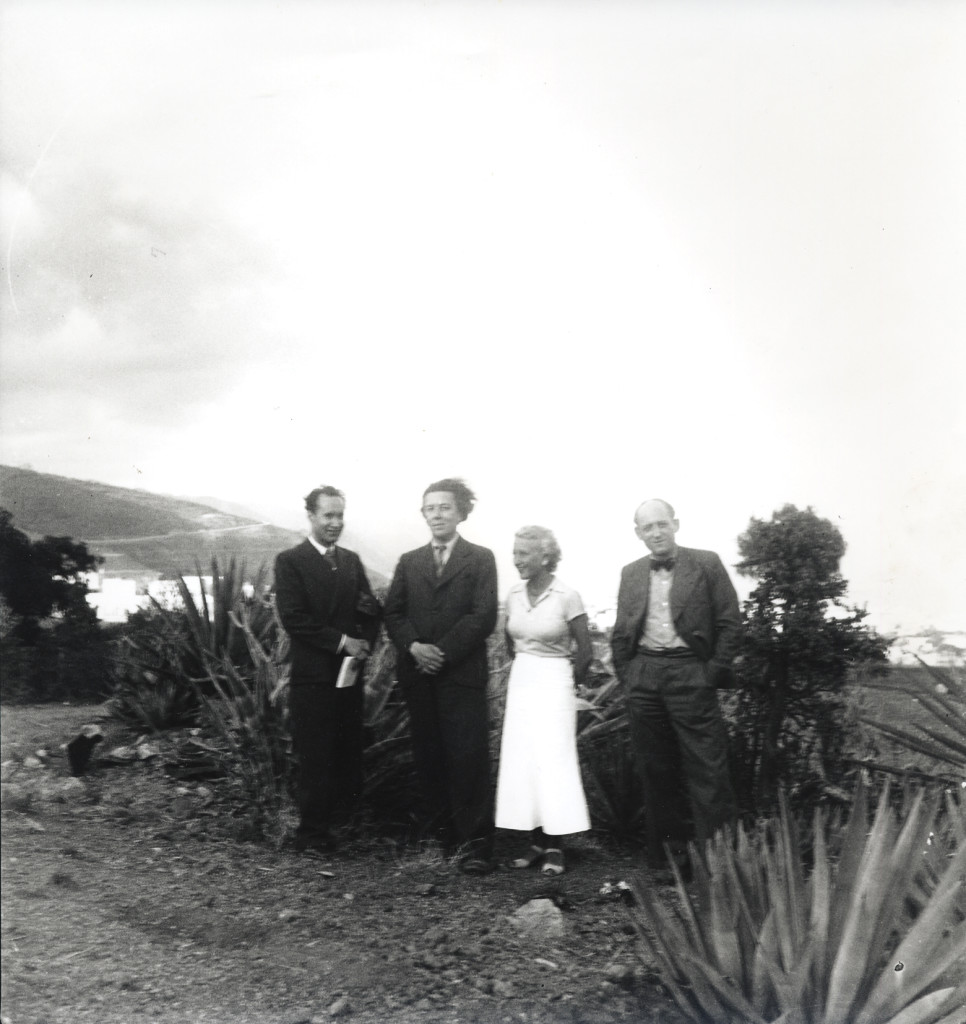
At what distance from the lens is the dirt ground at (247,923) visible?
3189mm

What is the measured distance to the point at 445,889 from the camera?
3.59m

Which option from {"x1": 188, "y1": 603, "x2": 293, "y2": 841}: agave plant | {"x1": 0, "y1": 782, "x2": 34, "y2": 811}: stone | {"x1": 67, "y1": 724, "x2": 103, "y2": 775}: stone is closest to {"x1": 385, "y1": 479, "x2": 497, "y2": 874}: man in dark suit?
{"x1": 188, "y1": 603, "x2": 293, "y2": 841}: agave plant

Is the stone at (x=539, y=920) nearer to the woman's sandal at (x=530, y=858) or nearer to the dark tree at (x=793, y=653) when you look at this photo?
the woman's sandal at (x=530, y=858)

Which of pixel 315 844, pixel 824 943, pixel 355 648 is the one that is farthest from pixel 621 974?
pixel 355 648

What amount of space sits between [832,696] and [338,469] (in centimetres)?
215

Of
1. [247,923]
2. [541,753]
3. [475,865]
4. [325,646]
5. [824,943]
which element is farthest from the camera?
[325,646]

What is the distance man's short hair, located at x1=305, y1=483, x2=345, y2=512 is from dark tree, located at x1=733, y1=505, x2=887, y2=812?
5.20 feet

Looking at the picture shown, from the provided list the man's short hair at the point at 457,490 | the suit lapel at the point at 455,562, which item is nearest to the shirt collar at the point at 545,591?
the suit lapel at the point at 455,562

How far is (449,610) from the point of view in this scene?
3824mm

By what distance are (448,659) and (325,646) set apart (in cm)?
50

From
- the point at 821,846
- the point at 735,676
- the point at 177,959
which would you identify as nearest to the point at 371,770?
the point at 177,959

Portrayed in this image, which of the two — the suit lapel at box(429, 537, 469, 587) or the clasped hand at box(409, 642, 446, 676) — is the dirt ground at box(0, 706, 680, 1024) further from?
the suit lapel at box(429, 537, 469, 587)

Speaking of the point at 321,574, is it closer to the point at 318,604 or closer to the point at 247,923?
the point at 318,604

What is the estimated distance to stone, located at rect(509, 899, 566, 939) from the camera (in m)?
3.38
